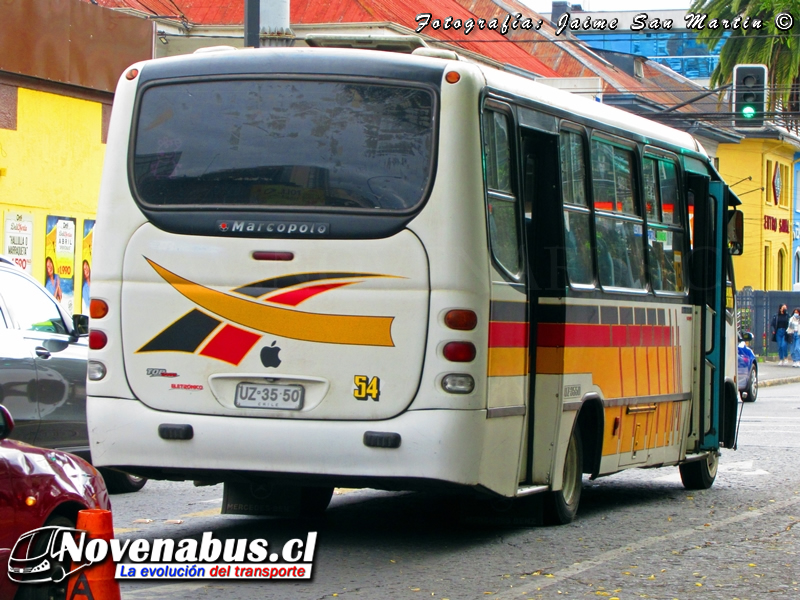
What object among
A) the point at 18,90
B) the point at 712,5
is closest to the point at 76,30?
the point at 18,90

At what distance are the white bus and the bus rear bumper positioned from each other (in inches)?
0.5

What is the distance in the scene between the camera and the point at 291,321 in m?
8.09

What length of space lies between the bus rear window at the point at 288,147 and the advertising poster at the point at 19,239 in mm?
14745

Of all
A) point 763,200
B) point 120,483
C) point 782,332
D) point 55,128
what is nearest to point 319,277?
point 120,483

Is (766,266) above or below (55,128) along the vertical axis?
below

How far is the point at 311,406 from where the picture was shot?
8039mm

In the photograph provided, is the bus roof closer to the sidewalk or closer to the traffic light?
the traffic light

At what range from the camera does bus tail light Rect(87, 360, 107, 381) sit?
8438 mm

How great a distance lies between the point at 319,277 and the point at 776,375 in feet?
96.6

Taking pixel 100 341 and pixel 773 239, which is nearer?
pixel 100 341

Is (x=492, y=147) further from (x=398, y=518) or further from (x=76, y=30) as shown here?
(x=76, y=30)

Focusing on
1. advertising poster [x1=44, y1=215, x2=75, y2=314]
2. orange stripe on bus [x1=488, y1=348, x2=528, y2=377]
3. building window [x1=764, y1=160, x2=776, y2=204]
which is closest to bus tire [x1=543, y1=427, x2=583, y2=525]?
orange stripe on bus [x1=488, y1=348, x2=528, y2=377]

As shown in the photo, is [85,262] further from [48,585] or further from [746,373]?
[48,585]

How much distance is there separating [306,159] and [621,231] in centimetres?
319
